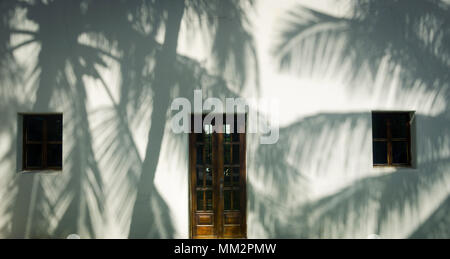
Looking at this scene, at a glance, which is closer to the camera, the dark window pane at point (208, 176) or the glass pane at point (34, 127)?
the dark window pane at point (208, 176)

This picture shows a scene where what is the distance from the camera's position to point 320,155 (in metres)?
4.22

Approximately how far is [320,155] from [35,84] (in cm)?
525

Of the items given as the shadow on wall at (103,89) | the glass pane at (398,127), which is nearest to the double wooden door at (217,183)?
the shadow on wall at (103,89)

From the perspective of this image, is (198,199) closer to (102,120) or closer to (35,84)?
(102,120)

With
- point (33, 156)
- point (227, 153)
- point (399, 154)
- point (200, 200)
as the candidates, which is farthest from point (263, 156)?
point (33, 156)

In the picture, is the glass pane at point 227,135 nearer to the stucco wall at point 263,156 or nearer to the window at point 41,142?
the stucco wall at point 263,156

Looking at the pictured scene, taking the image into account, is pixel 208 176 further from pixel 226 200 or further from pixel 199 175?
pixel 226 200

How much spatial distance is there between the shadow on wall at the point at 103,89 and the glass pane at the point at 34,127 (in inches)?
7.7

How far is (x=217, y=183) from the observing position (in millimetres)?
4234

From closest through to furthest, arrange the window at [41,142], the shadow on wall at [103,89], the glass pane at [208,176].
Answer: the shadow on wall at [103,89] → the glass pane at [208,176] → the window at [41,142]

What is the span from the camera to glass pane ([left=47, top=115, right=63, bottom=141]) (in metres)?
4.40

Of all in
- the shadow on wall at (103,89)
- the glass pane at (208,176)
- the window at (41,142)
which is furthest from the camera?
the window at (41,142)

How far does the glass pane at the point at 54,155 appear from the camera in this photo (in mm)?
4375

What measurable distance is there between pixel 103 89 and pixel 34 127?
4.96 feet
